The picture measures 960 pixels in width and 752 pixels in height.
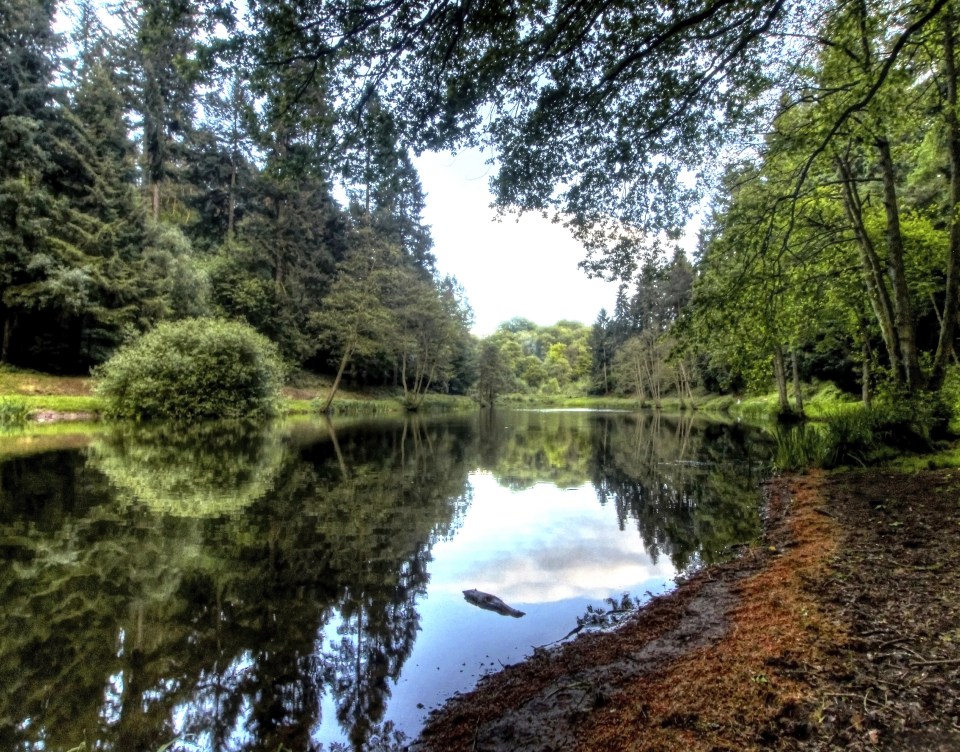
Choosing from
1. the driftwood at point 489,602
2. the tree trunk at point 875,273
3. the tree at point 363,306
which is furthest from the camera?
the tree at point 363,306

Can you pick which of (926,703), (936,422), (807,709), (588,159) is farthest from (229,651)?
(936,422)

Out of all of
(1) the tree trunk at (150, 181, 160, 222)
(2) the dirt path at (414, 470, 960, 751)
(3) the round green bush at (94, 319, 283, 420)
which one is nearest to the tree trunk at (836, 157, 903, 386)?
(2) the dirt path at (414, 470, 960, 751)

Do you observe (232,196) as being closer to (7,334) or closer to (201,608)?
(7,334)

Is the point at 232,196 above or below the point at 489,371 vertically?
above

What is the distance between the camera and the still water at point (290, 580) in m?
2.96

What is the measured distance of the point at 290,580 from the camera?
16.1 feet

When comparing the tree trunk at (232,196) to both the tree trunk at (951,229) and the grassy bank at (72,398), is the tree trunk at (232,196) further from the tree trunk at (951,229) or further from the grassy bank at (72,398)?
the tree trunk at (951,229)

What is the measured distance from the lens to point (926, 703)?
7.07 feet

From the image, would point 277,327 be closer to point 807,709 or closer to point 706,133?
point 706,133

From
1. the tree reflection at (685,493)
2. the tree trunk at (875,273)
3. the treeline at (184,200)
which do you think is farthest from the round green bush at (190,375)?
the tree trunk at (875,273)

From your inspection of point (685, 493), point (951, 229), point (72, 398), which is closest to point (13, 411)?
point (72, 398)

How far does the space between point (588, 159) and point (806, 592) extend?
5.55 m

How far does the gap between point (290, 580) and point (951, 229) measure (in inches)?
447

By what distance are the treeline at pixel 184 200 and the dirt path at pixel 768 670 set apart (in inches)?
230
